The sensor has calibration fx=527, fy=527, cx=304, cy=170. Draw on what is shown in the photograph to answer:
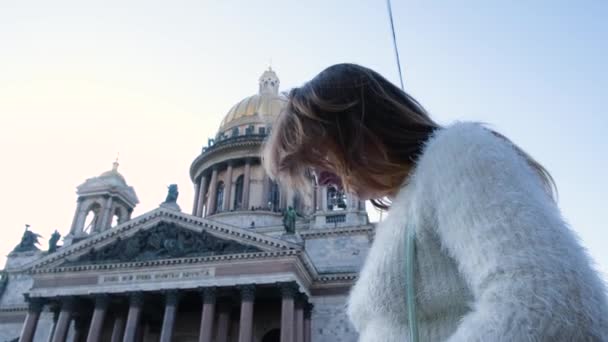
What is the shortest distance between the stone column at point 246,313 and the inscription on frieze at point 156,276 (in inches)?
76.8

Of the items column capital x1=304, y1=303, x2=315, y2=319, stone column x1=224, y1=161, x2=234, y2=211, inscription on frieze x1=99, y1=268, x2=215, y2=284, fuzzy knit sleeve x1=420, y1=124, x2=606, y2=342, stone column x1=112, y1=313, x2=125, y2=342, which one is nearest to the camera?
fuzzy knit sleeve x1=420, y1=124, x2=606, y2=342

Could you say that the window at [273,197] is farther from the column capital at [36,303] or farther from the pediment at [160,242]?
the column capital at [36,303]

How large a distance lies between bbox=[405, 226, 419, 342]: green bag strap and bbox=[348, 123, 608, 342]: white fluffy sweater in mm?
18

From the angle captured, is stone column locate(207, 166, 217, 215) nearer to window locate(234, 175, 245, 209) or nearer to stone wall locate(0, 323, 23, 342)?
window locate(234, 175, 245, 209)

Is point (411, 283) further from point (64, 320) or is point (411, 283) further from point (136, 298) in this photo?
point (64, 320)

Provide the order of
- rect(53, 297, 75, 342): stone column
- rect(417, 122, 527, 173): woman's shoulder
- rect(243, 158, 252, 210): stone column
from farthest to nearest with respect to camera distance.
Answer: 1. rect(243, 158, 252, 210): stone column
2. rect(53, 297, 75, 342): stone column
3. rect(417, 122, 527, 173): woman's shoulder

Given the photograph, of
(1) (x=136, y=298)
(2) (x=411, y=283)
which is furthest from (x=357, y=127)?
(1) (x=136, y=298)

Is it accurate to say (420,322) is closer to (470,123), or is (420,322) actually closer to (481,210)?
(481,210)

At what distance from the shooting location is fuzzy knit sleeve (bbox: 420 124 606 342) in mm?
1128

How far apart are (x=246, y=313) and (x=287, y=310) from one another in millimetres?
1808

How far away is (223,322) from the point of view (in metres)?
24.9

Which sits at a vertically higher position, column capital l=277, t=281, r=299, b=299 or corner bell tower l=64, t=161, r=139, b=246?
corner bell tower l=64, t=161, r=139, b=246

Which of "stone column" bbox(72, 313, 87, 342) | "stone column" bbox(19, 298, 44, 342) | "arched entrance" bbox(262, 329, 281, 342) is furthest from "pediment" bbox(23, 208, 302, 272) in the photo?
"arched entrance" bbox(262, 329, 281, 342)

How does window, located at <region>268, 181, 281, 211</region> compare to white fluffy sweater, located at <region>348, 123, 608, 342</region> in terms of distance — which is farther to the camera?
window, located at <region>268, 181, 281, 211</region>
